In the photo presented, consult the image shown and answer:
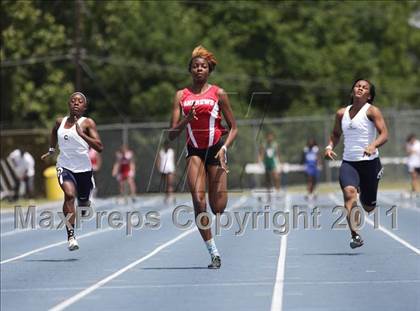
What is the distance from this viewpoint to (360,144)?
46.3ft

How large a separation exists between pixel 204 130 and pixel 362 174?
8.64ft

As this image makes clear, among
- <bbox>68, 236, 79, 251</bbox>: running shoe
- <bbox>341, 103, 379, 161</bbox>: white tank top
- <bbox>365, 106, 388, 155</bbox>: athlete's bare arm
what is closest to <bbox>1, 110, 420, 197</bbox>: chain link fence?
<bbox>341, 103, 379, 161</bbox>: white tank top

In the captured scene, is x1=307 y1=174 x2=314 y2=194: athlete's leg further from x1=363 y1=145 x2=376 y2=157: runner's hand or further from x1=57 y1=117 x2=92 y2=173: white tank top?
x1=57 y1=117 x2=92 y2=173: white tank top

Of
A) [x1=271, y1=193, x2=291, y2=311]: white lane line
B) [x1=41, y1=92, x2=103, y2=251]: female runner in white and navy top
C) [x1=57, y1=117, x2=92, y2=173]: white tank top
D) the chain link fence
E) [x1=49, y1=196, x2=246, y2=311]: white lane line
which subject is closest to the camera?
[x1=271, y1=193, x2=291, y2=311]: white lane line

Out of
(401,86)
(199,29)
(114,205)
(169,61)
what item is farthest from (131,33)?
(401,86)

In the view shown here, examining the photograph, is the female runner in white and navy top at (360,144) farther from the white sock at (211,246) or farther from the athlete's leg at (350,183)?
the white sock at (211,246)

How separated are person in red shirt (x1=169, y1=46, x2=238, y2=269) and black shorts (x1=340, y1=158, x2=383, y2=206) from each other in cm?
207

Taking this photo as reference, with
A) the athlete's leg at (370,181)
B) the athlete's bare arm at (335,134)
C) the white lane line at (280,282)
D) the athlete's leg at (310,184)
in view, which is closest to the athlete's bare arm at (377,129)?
the athlete's bare arm at (335,134)

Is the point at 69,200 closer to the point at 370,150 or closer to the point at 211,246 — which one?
the point at 211,246

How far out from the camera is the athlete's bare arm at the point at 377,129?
1359 cm

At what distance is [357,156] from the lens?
46.6 feet

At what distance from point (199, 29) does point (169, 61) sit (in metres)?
6.17

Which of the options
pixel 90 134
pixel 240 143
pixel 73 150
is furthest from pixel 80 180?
pixel 240 143

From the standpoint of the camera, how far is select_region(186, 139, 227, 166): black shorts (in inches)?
500
